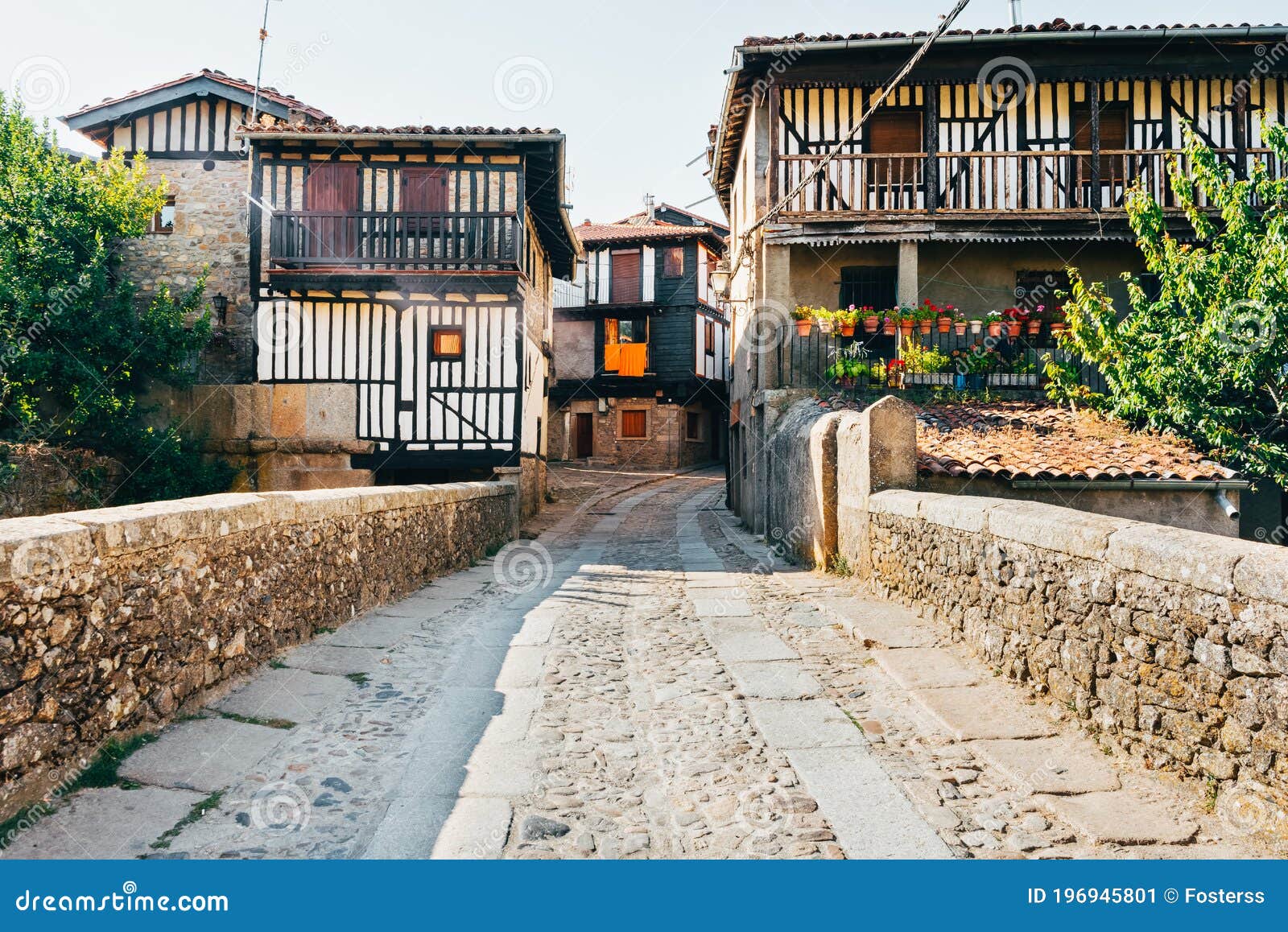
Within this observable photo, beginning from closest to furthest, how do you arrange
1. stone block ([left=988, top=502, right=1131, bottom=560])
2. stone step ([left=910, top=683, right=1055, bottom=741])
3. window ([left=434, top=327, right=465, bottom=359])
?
stone block ([left=988, top=502, right=1131, bottom=560]) → stone step ([left=910, top=683, right=1055, bottom=741]) → window ([left=434, top=327, right=465, bottom=359])

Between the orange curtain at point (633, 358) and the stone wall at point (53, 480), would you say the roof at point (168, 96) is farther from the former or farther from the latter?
the orange curtain at point (633, 358)

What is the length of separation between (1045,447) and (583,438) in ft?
71.4

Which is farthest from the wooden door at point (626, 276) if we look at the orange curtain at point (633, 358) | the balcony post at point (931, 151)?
the balcony post at point (931, 151)

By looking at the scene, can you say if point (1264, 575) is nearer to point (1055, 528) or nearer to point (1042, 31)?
point (1055, 528)

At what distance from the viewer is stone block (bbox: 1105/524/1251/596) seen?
10.2 feet

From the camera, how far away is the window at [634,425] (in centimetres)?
2931

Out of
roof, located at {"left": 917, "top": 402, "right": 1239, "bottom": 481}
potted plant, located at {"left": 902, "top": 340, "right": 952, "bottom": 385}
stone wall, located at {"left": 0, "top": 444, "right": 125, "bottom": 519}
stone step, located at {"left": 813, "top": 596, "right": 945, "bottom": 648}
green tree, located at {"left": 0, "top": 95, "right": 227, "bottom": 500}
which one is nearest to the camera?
stone step, located at {"left": 813, "top": 596, "right": 945, "bottom": 648}

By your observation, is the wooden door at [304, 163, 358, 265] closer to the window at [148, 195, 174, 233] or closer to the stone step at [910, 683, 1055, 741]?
the window at [148, 195, 174, 233]

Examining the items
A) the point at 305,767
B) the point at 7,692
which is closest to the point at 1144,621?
the point at 305,767

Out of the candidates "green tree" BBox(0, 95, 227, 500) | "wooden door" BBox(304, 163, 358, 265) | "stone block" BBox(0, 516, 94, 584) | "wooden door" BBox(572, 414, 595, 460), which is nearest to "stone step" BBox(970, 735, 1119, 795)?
"stone block" BBox(0, 516, 94, 584)

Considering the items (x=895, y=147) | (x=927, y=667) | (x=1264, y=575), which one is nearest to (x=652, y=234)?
(x=895, y=147)

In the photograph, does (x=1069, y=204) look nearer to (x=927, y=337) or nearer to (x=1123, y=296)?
(x=1123, y=296)

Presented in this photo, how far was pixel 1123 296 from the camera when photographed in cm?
1421

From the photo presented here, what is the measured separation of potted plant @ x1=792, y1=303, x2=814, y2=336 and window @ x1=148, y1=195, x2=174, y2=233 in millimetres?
12228
